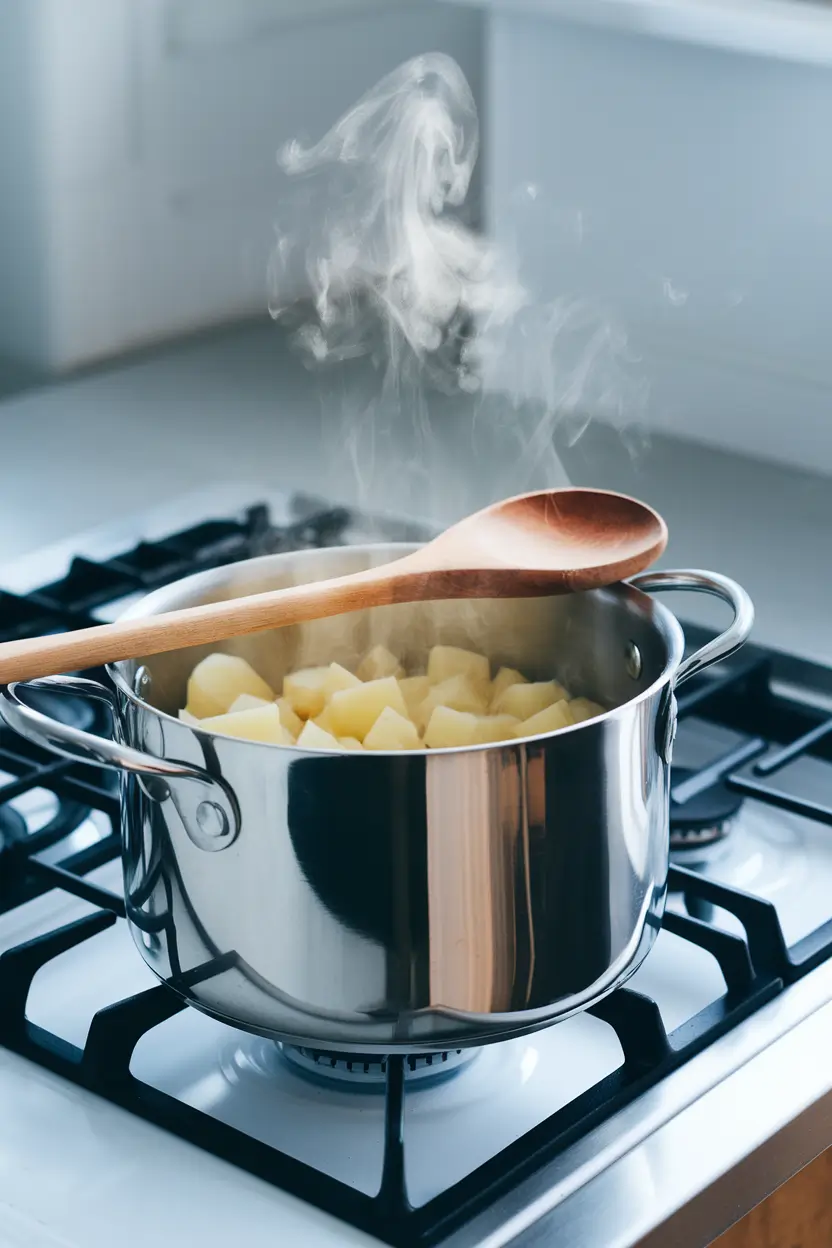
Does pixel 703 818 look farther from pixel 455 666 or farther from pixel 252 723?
pixel 252 723

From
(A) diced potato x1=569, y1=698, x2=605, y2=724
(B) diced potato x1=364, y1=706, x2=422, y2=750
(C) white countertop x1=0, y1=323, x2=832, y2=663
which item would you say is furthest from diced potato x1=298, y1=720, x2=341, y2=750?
(C) white countertop x1=0, y1=323, x2=832, y2=663

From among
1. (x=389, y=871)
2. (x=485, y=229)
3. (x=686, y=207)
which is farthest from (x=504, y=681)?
(x=485, y=229)

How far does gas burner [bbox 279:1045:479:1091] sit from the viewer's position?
27.5 inches

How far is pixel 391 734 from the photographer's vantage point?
73 cm

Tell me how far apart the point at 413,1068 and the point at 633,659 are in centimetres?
21

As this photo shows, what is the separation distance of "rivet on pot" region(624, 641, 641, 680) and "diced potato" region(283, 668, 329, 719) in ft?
0.47

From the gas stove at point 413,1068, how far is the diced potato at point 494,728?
12 cm

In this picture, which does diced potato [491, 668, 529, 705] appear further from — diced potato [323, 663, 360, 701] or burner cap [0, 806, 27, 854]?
burner cap [0, 806, 27, 854]

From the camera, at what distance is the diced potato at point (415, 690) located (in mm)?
802

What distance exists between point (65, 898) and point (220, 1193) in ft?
0.80

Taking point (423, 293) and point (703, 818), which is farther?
point (423, 293)

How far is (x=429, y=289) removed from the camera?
4.22 ft

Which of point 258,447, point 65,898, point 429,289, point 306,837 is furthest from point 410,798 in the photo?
point 258,447

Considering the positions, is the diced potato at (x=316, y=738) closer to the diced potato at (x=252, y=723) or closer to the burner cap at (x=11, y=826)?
the diced potato at (x=252, y=723)
